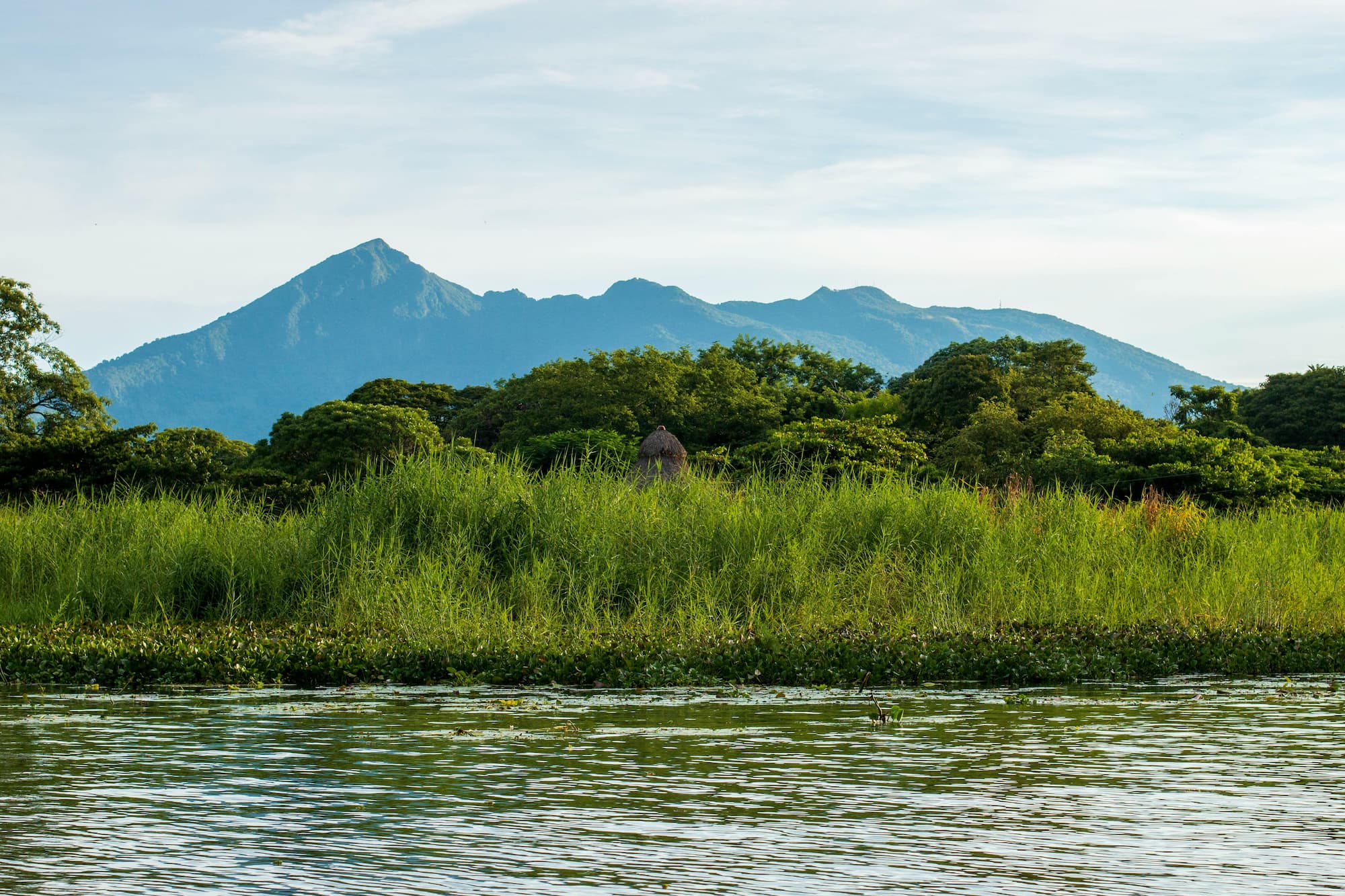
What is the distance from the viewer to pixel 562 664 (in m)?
10.3

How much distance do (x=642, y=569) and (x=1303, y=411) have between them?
3003cm

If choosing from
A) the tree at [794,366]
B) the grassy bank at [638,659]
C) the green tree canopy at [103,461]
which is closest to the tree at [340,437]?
the green tree canopy at [103,461]

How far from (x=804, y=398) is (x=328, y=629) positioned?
31.9 meters

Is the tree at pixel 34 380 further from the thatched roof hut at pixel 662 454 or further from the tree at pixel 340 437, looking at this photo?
the thatched roof hut at pixel 662 454

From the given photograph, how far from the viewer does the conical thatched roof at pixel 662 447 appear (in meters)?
21.7

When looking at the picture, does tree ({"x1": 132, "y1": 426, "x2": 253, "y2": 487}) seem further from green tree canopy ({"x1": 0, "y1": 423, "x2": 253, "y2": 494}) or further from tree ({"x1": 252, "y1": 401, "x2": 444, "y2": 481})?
tree ({"x1": 252, "y1": 401, "x2": 444, "y2": 481})

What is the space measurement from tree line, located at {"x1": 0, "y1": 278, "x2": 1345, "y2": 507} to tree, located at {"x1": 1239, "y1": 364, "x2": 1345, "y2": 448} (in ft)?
0.17

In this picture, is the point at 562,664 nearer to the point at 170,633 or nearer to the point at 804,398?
the point at 170,633

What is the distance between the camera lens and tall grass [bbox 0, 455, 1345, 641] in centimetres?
1271

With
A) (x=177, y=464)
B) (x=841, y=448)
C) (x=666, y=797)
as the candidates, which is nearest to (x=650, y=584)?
(x=666, y=797)

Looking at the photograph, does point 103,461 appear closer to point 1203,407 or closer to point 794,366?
point 794,366

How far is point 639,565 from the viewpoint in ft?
43.3

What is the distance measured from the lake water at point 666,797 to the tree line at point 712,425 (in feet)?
55.2

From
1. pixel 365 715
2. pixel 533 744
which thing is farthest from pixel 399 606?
pixel 533 744
